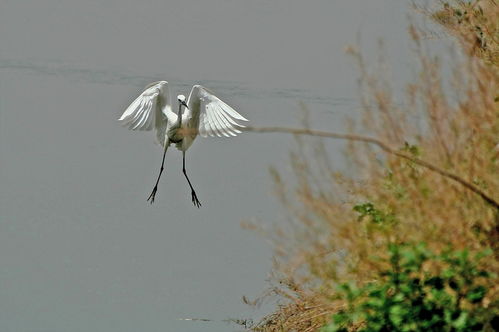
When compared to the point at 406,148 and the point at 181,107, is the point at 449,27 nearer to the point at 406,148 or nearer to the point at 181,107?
the point at 181,107

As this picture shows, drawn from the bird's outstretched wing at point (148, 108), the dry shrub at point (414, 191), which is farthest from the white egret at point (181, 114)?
the dry shrub at point (414, 191)

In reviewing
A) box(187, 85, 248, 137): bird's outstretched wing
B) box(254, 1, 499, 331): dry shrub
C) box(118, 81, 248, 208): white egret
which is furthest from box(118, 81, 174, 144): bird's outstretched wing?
box(254, 1, 499, 331): dry shrub

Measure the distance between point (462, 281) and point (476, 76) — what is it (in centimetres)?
115

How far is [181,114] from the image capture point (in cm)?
903

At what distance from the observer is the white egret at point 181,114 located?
8.77 m

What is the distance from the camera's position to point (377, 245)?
17.8 feet

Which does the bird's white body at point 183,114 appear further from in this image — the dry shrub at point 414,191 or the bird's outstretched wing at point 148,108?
the dry shrub at point 414,191

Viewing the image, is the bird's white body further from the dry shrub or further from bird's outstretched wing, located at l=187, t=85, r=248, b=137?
the dry shrub

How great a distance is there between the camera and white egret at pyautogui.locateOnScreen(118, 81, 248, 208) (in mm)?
8766

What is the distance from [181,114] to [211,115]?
34 cm

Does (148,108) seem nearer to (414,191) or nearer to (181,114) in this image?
(181,114)

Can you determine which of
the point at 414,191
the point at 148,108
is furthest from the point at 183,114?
the point at 414,191

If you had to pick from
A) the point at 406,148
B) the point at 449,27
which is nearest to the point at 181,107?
the point at 449,27

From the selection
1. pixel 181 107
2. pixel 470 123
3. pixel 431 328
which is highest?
pixel 181 107
